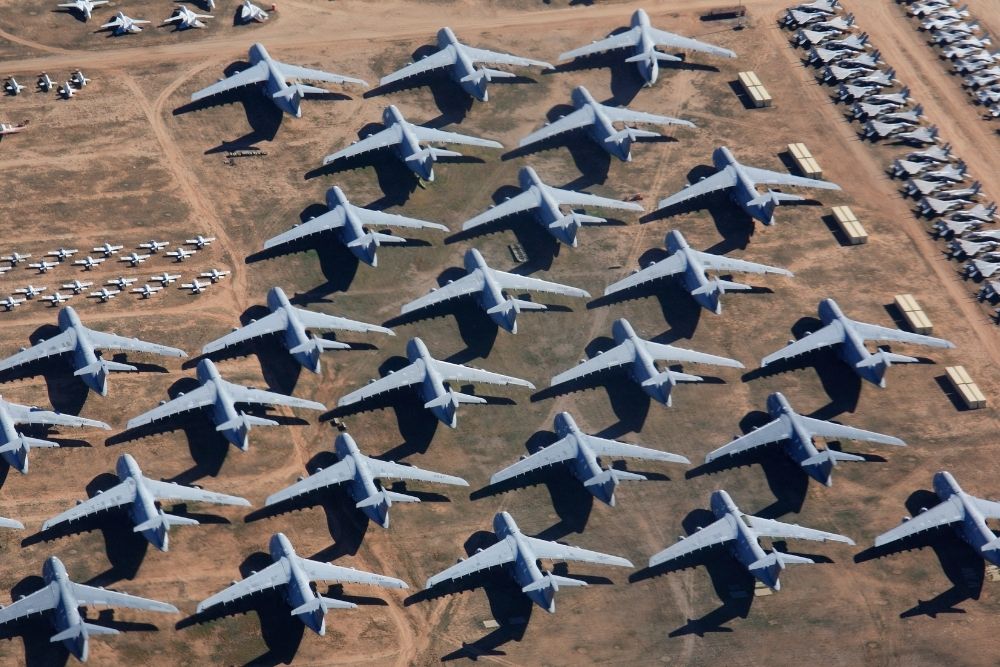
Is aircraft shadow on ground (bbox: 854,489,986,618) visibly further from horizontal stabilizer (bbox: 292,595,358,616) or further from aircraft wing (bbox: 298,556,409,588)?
horizontal stabilizer (bbox: 292,595,358,616)

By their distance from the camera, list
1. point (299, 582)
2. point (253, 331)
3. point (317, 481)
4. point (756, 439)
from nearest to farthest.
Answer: point (299, 582), point (317, 481), point (756, 439), point (253, 331)

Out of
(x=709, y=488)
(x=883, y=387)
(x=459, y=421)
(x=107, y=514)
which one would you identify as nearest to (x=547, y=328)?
(x=459, y=421)

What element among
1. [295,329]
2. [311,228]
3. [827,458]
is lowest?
[295,329]

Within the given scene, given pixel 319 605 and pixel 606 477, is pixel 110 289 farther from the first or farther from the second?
pixel 606 477

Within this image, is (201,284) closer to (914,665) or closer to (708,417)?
(708,417)

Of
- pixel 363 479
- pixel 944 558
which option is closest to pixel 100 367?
pixel 363 479

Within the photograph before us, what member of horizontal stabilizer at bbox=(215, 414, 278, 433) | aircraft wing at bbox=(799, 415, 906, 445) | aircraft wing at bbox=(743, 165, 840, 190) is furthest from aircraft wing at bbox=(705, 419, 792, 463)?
horizontal stabilizer at bbox=(215, 414, 278, 433)
